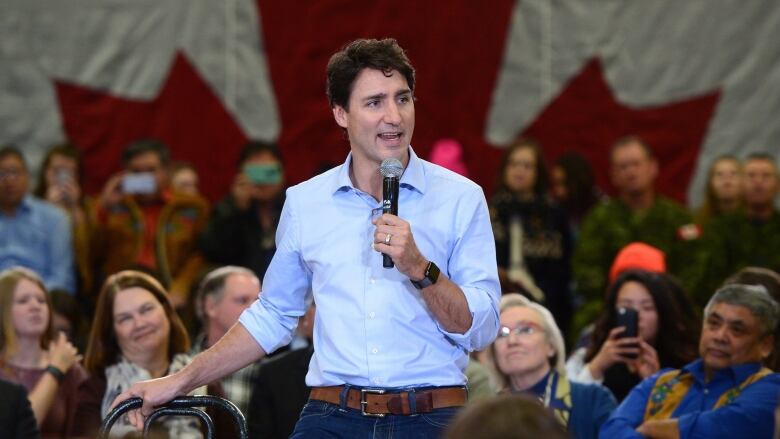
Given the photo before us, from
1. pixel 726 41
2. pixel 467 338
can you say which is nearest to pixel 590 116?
pixel 726 41

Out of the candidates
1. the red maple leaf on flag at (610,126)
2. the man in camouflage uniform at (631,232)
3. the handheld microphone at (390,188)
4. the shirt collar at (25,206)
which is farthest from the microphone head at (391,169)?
the red maple leaf on flag at (610,126)

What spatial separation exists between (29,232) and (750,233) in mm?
3835

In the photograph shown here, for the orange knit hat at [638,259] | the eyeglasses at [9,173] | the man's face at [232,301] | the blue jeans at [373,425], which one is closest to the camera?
the blue jeans at [373,425]

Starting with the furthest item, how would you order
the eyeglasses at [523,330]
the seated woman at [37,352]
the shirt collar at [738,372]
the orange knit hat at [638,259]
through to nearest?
the orange knit hat at [638,259] < the seated woman at [37,352] < the eyeglasses at [523,330] < the shirt collar at [738,372]

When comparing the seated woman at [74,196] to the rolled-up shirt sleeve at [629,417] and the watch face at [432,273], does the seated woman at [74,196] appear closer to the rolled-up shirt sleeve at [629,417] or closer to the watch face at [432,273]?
the rolled-up shirt sleeve at [629,417]

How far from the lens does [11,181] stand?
275 inches

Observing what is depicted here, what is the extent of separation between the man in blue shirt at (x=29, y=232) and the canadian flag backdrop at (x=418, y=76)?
126 cm

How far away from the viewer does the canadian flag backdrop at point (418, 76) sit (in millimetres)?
8141

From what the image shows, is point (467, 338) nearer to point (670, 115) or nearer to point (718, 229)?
point (718, 229)

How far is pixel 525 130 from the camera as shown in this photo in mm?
8234

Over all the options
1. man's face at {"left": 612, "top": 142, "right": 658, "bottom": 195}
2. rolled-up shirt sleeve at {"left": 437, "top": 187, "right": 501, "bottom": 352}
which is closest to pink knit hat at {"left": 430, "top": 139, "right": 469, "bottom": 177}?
man's face at {"left": 612, "top": 142, "right": 658, "bottom": 195}

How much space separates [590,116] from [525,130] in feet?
1.39

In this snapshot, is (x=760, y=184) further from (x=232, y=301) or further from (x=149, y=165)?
(x=149, y=165)

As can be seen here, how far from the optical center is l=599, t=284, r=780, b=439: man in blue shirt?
436 centimetres
